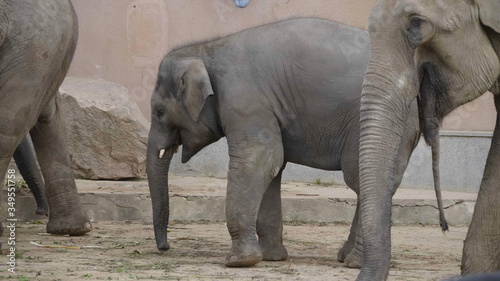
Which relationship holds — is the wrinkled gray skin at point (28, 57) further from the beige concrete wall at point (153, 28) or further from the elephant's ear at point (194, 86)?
the beige concrete wall at point (153, 28)

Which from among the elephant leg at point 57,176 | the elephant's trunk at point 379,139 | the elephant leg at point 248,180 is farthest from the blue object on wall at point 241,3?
the elephant's trunk at point 379,139

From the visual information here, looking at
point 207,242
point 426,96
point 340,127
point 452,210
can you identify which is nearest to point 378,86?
point 426,96

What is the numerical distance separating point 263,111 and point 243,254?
2.76 ft

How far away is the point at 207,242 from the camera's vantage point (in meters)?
7.97

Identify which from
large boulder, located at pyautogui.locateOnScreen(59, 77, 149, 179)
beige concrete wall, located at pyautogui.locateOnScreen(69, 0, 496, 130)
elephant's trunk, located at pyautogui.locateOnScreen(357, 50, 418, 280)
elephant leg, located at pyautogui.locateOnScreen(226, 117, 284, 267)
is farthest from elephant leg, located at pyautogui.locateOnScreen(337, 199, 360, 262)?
beige concrete wall, located at pyautogui.locateOnScreen(69, 0, 496, 130)

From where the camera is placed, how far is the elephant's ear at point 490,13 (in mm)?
4551

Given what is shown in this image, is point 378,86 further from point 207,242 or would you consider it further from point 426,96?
point 207,242

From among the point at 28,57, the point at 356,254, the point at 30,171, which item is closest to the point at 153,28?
the point at 30,171

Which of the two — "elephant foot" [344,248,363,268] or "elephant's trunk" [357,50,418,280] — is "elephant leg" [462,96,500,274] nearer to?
"elephant's trunk" [357,50,418,280]

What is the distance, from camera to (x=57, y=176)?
8.10m

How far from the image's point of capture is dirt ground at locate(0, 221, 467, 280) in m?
6.30

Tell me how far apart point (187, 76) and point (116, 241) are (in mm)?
1554

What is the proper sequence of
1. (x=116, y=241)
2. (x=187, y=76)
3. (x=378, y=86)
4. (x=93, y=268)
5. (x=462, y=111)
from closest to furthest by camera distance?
(x=378, y=86) → (x=93, y=268) → (x=187, y=76) → (x=116, y=241) → (x=462, y=111)

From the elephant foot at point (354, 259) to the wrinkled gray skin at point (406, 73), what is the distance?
76.4 inches
